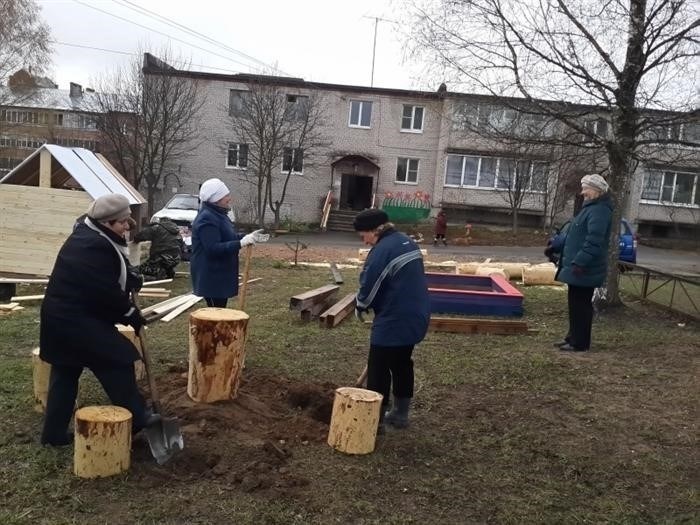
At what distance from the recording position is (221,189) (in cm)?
529

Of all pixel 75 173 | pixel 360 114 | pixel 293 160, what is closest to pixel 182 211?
pixel 75 173

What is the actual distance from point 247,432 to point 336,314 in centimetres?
386

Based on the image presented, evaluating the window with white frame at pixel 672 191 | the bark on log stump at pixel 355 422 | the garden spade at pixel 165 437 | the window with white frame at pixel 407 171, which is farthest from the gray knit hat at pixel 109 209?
the window with white frame at pixel 672 191

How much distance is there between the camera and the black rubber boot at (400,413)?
4.60 m

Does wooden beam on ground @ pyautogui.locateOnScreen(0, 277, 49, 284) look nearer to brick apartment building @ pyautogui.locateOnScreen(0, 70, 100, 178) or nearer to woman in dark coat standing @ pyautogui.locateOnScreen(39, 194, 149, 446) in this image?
woman in dark coat standing @ pyautogui.locateOnScreen(39, 194, 149, 446)

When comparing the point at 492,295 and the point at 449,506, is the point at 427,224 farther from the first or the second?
the point at 449,506

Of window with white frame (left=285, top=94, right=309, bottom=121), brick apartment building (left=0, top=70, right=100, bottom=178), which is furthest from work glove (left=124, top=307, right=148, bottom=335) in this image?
brick apartment building (left=0, top=70, right=100, bottom=178)

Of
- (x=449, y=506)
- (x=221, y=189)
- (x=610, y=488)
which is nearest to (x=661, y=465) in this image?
(x=610, y=488)

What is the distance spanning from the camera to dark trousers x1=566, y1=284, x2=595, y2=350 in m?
6.68

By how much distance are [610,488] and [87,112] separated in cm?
3027

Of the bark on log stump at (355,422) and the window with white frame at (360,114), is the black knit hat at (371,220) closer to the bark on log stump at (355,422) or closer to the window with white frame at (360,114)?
the bark on log stump at (355,422)

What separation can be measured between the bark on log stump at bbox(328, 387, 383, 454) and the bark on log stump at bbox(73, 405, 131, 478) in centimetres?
133

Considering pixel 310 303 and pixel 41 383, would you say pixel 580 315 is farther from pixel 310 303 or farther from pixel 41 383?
pixel 41 383

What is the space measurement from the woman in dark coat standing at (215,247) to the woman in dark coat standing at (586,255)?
344cm
